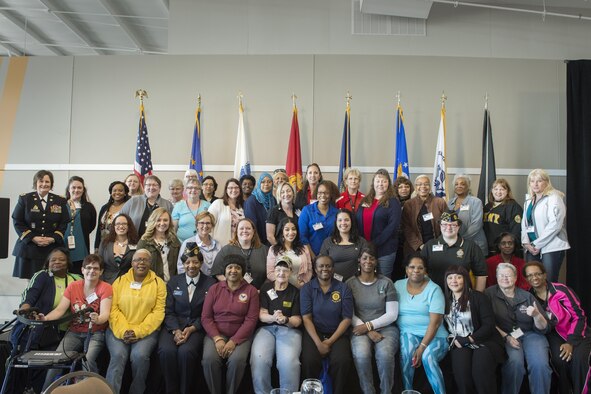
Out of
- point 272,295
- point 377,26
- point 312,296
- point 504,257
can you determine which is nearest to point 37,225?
point 272,295

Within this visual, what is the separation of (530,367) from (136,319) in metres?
3.00

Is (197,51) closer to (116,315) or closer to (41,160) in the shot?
(41,160)

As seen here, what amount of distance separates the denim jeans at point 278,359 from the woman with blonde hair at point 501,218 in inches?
91.8

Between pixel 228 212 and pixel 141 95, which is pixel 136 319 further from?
pixel 141 95

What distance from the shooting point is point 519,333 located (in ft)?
12.3

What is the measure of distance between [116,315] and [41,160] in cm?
389

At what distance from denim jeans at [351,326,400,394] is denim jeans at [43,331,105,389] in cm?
192

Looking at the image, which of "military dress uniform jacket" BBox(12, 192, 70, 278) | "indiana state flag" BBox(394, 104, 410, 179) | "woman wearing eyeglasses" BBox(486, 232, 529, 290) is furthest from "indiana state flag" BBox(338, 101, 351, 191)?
"military dress uniform jacket" BBox(12, 192, 70, 278)

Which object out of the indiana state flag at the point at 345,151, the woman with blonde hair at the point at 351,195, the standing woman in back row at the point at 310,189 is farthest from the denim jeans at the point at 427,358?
the indiana state flag at the point at 345,151

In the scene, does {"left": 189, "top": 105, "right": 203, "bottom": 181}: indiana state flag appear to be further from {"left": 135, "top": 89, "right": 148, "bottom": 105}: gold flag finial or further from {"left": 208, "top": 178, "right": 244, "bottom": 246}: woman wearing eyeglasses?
{"left": 208, "top": 178, "right": 244, "bottom": 246}: woman wearing eyeglasses

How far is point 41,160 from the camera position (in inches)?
262

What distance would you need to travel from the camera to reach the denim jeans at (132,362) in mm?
3500

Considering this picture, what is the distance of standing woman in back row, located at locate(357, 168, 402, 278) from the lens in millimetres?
4383

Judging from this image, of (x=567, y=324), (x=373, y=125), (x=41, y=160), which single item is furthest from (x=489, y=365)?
(x=41, y=160)
